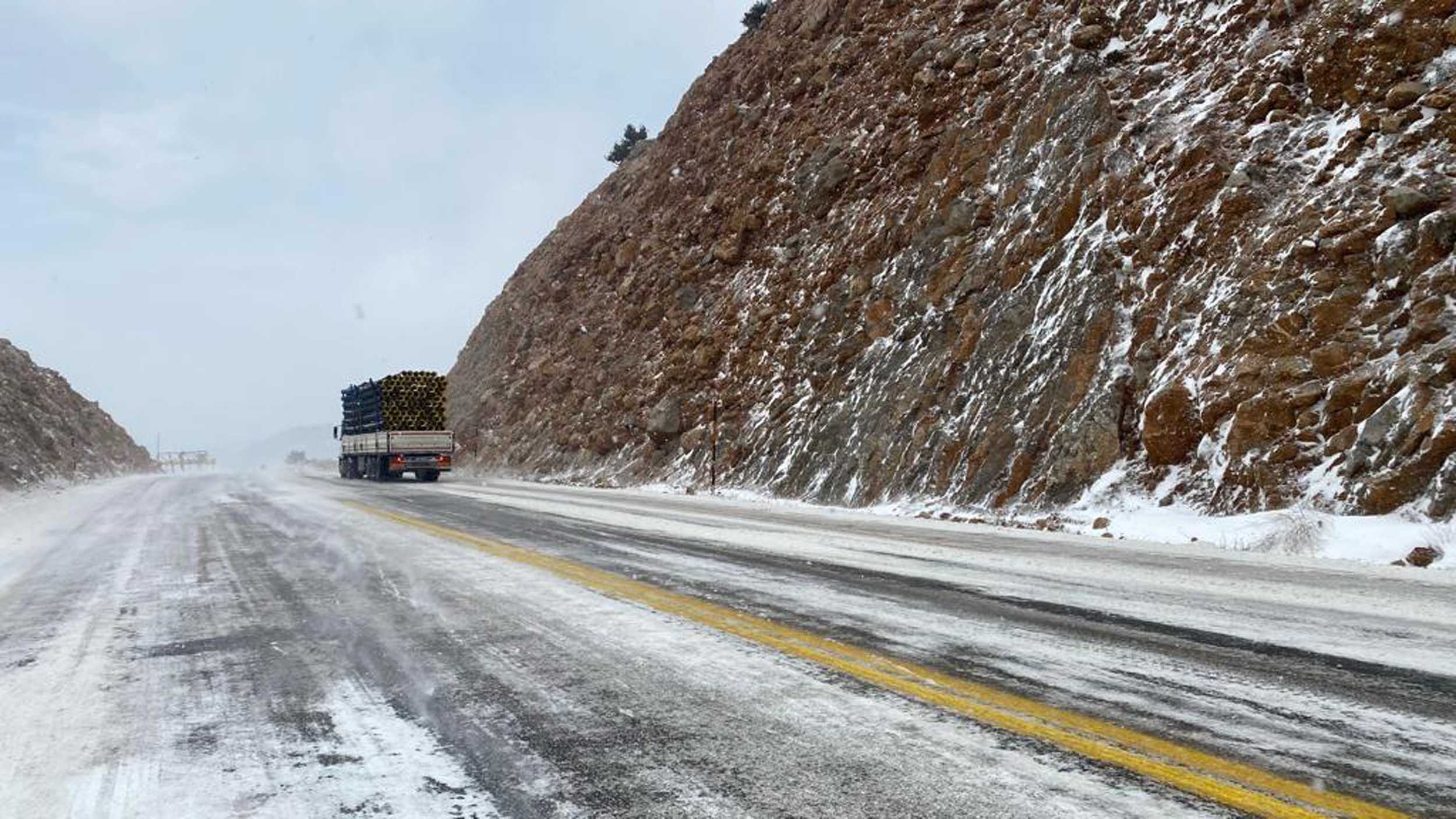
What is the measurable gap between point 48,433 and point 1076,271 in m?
41.8

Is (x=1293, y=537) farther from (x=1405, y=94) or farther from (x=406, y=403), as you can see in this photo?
(x=406, y=403)

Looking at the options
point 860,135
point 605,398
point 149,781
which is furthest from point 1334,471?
point 605,398

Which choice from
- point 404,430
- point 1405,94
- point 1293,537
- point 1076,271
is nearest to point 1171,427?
point 1293,537

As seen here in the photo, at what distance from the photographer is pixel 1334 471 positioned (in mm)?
10133

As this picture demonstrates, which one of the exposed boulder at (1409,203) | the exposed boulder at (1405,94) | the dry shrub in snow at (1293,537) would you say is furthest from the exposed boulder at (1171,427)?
the exposed boulder at (1405,94)

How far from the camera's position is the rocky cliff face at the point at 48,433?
29.8 m

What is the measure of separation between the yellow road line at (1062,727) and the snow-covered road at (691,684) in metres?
0.05

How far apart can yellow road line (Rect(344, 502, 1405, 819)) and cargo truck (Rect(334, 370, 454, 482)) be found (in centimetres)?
2546

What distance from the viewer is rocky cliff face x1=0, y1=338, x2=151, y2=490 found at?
2985 cm

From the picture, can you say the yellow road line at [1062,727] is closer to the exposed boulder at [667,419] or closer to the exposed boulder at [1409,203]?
the exposed boulder at [1409,203]

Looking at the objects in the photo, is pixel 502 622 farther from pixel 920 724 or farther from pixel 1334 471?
pixel 1334 471

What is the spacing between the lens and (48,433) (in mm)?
37594

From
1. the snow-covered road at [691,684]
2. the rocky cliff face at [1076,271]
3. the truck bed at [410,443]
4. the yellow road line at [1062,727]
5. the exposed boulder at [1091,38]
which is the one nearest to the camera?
the yellow road line at [1062,727]

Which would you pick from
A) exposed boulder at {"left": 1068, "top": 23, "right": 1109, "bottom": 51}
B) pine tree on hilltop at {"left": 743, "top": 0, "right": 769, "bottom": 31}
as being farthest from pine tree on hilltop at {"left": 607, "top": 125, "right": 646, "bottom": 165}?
exposed boulder at {"left": 1068, "top": 23, "right": 1109, "bottom": 51}
